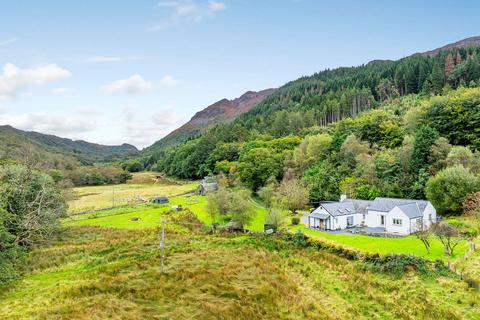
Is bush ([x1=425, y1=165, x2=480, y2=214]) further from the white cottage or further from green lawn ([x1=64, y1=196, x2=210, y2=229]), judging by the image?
green lawn ([x1=64, y1=196, x2=210, y2=229])

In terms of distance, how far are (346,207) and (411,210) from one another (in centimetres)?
788

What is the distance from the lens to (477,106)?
180 ft

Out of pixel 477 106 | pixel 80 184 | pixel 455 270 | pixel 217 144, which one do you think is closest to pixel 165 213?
pixel 455 270

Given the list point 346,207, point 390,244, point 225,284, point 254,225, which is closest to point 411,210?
point 390,244

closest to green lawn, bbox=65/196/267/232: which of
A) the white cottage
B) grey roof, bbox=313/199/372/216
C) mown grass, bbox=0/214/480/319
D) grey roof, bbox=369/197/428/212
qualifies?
the white cottage

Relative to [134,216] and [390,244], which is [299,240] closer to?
[390,244]

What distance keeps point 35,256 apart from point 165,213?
2300 centimetres

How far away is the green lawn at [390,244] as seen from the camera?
29.8 metres

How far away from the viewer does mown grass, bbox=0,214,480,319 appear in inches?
778

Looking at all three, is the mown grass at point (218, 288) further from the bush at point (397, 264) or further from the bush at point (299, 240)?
the bush at point (299, 240)

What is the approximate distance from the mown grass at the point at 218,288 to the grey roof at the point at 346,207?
10234 millimetres

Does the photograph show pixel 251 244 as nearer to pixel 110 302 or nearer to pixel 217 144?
pixel 110 302

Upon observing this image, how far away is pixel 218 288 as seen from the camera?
76.3 ft

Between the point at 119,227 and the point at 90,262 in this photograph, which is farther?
the point at 119,227
